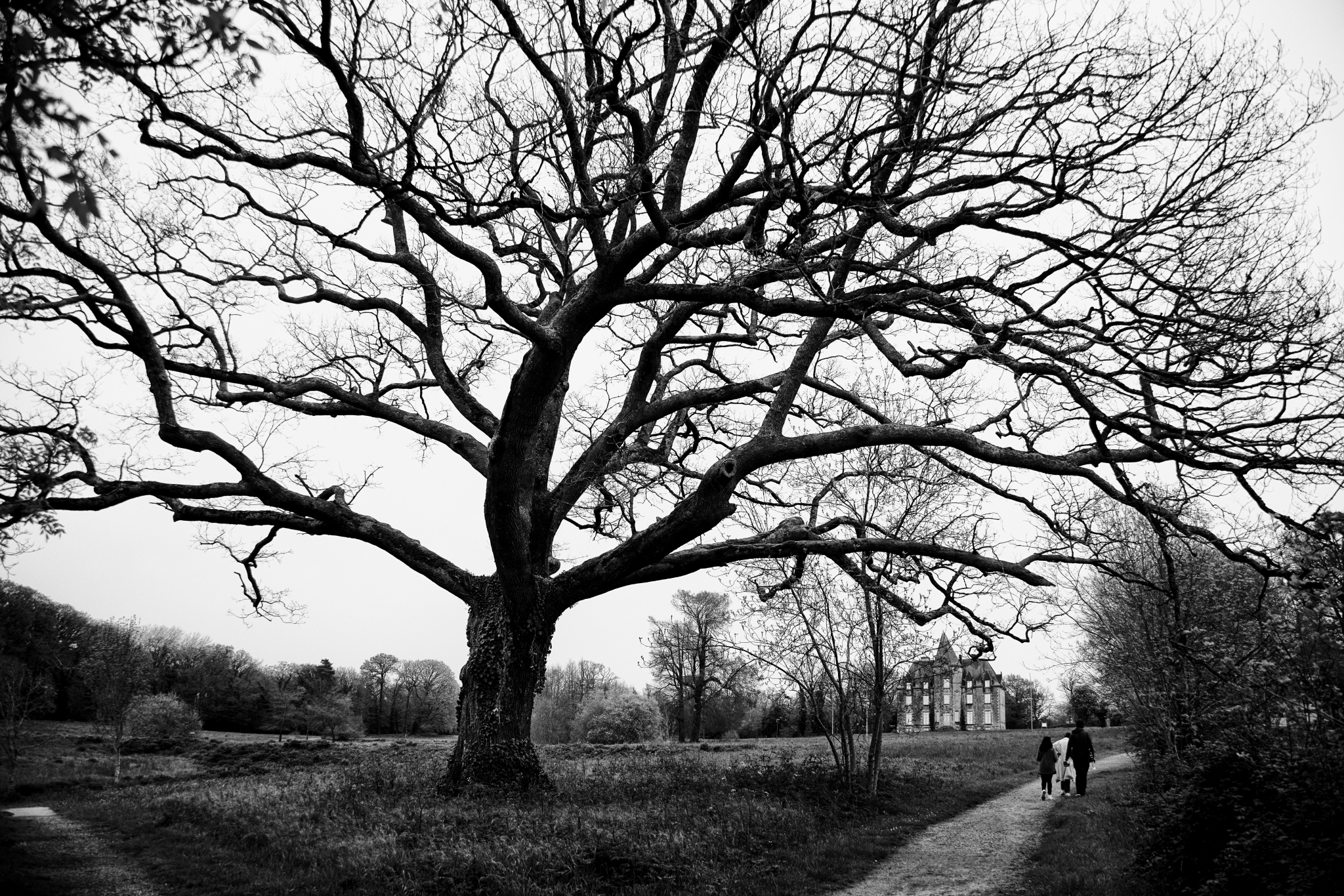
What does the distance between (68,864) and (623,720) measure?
36.6m

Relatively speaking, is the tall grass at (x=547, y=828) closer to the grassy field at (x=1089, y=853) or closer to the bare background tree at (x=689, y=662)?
the grassy field at (x=1089, y=853)

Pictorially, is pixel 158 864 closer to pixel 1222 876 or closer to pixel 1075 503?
pixel 1222 876

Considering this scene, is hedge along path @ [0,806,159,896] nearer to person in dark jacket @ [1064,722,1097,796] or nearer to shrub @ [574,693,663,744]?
person in dark jacket @ [1064,722,1097,796]

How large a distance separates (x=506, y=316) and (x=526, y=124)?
2.41 m

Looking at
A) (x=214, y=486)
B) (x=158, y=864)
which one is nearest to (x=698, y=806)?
(x=158, y=864)

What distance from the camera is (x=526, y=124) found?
9.25 meters

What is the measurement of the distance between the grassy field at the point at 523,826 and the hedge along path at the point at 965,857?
37 cm

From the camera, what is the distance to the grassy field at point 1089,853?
25.9 feet

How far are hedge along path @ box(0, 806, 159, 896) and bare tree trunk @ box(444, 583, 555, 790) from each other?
4.43 m

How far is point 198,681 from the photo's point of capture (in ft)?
137

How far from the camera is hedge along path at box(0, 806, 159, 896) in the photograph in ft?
23.6

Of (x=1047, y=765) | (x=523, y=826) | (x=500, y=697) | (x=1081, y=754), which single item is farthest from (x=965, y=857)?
(x=1081, y=754)

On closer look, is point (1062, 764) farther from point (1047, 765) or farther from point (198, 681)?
point (198, 681)

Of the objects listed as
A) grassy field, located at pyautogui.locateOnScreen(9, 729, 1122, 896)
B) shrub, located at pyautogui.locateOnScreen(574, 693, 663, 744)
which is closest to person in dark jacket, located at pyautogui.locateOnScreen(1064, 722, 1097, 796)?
grassy field, located at pyautogui.locateOnScreen(9, 729, 1122, 896)
